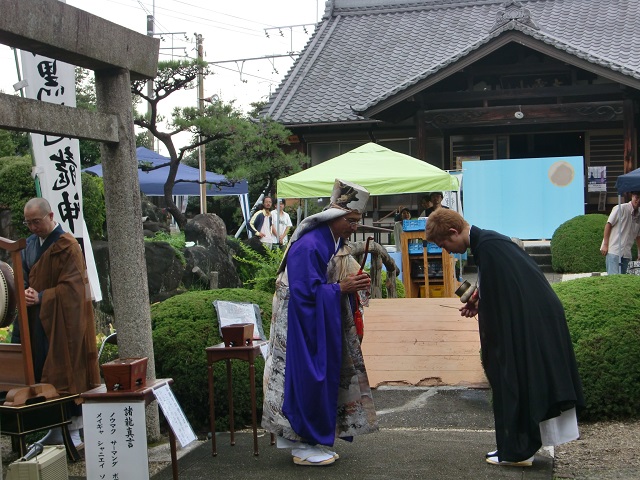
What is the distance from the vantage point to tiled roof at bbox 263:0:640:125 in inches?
875

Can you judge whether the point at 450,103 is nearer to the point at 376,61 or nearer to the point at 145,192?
the point at 376,61

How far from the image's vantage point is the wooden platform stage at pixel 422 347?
809cm

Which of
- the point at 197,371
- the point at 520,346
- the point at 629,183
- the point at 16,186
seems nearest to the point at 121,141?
the point at 197,371

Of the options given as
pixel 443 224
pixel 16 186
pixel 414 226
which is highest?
pixel 16 186

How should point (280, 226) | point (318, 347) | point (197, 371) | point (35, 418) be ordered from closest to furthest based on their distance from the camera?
point (35, 418) < point (318, 347) < point (197, 371) < point (280, 226)

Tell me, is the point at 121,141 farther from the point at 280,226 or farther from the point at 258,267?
the point at 280,226

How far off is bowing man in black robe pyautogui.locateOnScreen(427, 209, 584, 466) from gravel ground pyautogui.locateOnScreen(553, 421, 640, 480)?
1.30 feet

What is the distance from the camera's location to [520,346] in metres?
5.16

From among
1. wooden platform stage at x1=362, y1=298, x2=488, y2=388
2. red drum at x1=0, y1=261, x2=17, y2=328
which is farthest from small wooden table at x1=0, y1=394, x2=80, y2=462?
wooden platform stage at x1=362, y1=298, x2=488, y2=388

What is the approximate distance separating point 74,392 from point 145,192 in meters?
19.0

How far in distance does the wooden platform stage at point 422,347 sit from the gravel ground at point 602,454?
153cm

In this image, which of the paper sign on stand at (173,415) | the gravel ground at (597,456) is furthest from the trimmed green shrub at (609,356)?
the paper sign on stand at (173,415)

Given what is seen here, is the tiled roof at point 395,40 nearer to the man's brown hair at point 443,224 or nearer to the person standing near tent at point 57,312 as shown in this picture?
the person standing near tent at point 57,312

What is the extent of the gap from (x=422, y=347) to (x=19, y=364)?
4.29 metres
